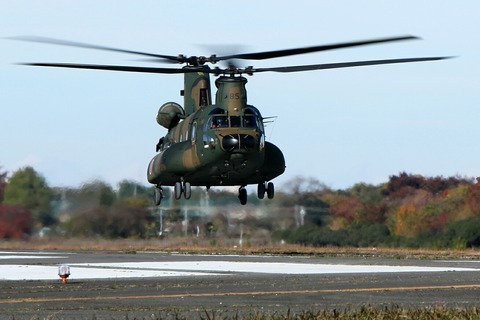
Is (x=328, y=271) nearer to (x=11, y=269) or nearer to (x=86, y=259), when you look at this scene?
(x=11, y=269)

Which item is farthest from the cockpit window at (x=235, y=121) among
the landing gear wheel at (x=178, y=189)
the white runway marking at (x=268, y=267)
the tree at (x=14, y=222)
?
the tree at (x=14, y=222)

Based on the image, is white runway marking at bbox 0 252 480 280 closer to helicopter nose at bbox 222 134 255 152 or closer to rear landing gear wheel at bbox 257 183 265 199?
rear landing gear wheel at bbox 257 183 265 199

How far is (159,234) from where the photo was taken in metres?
64.6

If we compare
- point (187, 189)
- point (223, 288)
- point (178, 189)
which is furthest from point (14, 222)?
point (223, 288)

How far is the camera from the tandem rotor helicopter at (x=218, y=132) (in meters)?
44.9

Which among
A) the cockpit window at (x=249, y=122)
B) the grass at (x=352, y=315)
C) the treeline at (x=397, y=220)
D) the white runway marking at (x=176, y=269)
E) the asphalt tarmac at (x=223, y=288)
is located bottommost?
the grass at (x=352, y=315)

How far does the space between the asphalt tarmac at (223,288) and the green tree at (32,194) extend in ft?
41.7

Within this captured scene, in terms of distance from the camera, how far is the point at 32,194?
199ft

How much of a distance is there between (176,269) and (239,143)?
252 inches

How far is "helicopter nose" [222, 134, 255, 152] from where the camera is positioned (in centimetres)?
4566

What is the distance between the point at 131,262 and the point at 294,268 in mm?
9426

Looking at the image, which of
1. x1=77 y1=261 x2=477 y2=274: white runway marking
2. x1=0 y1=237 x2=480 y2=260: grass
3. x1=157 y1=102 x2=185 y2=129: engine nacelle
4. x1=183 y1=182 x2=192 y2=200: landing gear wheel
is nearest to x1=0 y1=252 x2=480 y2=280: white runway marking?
x1=77 y1=261 x2=477 y2=274: white runway marking

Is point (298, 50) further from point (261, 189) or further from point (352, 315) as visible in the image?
point (352, 315)

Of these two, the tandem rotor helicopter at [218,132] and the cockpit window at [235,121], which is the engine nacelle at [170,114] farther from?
the cockpit window at [235,121]
